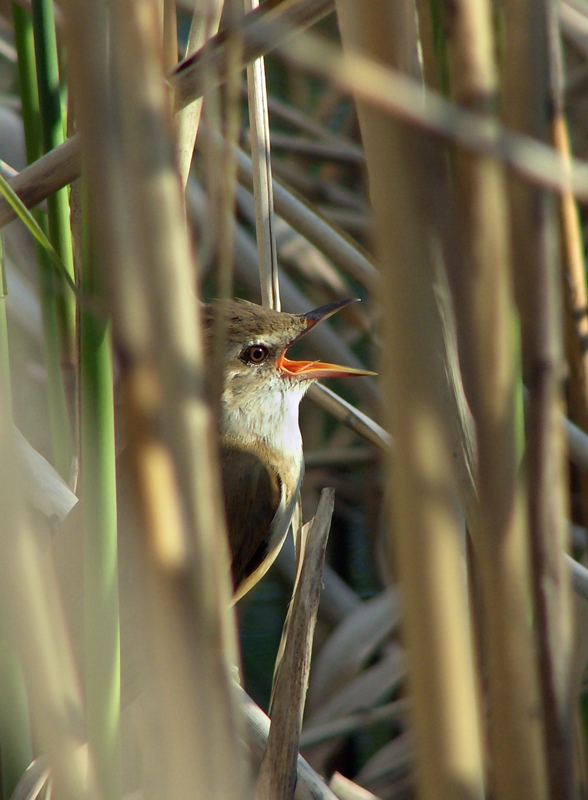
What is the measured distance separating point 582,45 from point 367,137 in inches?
59.4

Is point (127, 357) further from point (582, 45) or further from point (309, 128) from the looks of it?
point (309, 128)

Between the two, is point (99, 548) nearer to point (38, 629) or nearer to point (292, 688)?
point (38, 629)

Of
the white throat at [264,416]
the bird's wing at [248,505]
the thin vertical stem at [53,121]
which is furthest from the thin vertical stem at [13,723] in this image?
the white throat at [264,416]

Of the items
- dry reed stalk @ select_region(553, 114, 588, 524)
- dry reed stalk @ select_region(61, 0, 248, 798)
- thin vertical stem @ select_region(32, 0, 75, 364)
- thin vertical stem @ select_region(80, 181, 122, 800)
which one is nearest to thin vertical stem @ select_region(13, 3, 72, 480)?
thin vertical stem @ select_region(32, 0, 75, 364)

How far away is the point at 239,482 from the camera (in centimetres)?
174

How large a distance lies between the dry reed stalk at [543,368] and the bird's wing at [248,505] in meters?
1.16

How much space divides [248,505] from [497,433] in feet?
4.06

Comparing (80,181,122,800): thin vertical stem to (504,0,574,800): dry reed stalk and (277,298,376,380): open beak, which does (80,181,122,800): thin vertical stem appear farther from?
(277,298,376,380): open beak

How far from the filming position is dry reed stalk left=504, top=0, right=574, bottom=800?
576 mm

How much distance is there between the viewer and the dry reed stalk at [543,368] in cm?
58

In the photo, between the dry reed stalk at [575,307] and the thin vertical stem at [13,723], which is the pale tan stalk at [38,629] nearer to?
the thin vertical stem at [13,723]

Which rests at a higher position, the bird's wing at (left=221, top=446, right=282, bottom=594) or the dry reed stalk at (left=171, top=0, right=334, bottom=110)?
the dry reed stalk at (left=171, top=0, right=334, bottom=110)

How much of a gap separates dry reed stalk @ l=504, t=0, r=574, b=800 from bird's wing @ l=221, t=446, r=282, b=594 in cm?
116

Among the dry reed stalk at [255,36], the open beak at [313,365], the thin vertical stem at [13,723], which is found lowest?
the thin vertical stem at [13,723]
